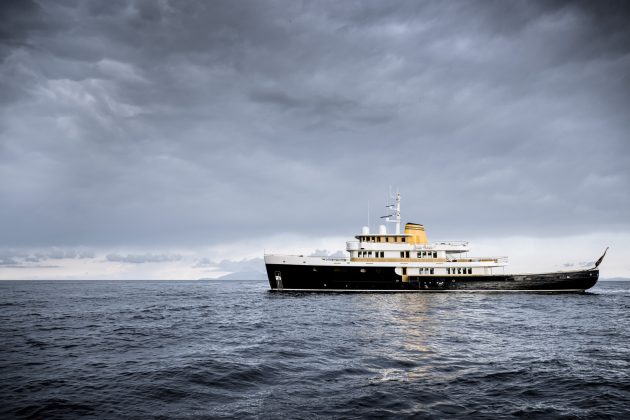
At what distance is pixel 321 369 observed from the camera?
1439cm

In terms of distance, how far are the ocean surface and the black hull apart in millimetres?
23567

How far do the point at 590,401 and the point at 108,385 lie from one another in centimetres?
1502

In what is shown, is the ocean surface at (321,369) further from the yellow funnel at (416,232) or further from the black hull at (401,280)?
the yellow funnel at (416,232)

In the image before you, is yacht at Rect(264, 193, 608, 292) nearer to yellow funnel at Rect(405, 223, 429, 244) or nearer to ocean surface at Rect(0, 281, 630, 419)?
yellow funnel at Rect(405, 223, 429, 244)

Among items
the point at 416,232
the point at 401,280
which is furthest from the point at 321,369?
the point at 416,232

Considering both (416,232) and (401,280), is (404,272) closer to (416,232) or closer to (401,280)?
(401,280)

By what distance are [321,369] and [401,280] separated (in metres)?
39.2

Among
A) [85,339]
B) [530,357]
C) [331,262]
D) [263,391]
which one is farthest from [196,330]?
[331,262]

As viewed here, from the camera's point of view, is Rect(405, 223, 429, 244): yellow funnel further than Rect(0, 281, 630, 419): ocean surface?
Yes

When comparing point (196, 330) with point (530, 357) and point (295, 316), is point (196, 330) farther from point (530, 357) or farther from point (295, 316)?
A: point (530, 357)

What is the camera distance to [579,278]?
52.2 meters

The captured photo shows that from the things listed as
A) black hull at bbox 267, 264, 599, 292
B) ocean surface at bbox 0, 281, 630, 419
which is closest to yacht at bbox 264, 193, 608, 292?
black hull at bbox 267, 264, 599, 292

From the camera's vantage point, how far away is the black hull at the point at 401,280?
168 ft

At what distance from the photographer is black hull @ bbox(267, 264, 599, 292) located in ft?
168
